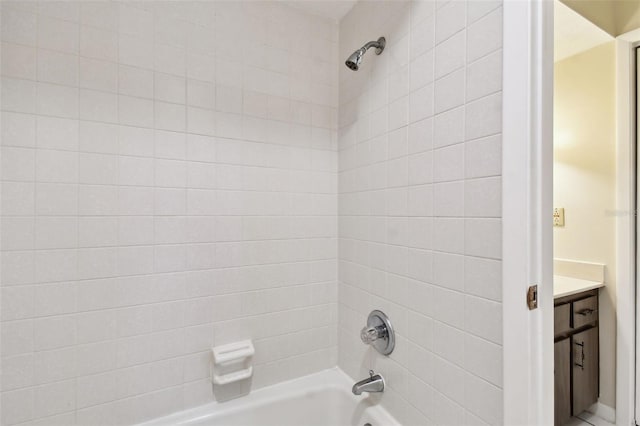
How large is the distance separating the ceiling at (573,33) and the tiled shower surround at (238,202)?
4.07 ft

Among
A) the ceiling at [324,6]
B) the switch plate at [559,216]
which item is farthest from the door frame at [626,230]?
the ceiling at [324,6]

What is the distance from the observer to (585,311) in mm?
1917

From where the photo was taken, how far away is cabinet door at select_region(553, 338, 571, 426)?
177 cm

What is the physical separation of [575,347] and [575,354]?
4 cm

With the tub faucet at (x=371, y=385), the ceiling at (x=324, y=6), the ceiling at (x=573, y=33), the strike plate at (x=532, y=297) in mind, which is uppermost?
the ceiling at (x=573, y=33)

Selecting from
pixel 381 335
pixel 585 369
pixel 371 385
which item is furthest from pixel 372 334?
pixel 585 369

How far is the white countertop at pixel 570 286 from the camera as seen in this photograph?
178cm

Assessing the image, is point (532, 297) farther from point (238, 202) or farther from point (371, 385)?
point (238, 202)

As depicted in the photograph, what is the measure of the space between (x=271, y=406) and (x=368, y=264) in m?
0.82

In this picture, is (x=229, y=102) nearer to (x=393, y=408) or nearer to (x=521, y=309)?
(x=521, y=309)

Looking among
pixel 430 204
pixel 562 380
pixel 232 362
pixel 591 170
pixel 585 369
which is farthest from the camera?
pixel 591 170

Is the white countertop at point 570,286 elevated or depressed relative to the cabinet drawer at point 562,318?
elevated

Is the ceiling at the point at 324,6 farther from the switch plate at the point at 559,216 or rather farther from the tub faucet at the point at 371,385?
the switch plate at the point at 559,216

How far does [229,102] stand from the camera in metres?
1.43
